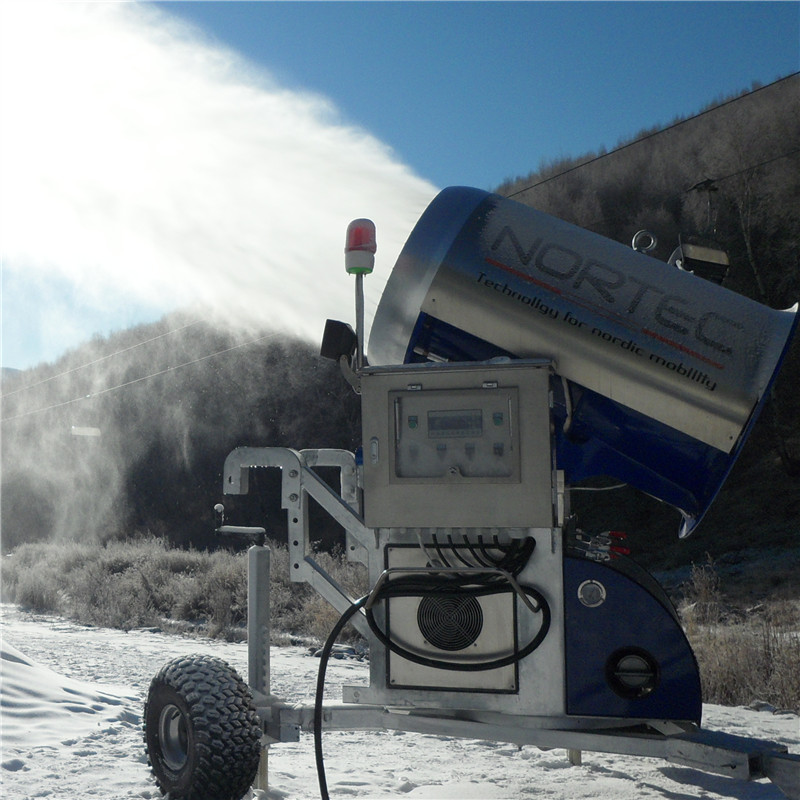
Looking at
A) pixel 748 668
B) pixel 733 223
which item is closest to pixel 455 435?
pixel 748 668

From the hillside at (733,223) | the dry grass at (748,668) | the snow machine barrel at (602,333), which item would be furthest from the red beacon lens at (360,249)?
the hillside at (733,223)

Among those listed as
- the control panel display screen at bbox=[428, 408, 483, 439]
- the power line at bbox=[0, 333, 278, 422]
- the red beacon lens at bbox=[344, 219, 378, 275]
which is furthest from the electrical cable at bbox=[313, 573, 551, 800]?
the power line at bbox=[0, 333, 278, 422]

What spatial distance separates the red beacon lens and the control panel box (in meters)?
0.40

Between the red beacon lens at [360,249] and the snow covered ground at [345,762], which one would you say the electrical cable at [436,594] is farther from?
the red beacon lens at [360,249]

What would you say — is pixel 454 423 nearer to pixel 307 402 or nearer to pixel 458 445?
pixel 458 445

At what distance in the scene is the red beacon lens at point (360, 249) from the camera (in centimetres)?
306

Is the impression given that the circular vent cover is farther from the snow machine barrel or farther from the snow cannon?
the snow machine barrel

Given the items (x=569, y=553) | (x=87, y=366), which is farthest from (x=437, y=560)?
(x=87, y=366)

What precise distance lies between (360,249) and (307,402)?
58.0 ft

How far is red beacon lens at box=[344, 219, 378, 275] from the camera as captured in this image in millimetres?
3059

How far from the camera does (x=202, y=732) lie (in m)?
3.11

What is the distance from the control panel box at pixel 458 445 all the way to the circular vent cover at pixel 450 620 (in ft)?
0.98

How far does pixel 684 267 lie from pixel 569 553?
4.09 feet

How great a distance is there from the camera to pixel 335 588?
323cm
